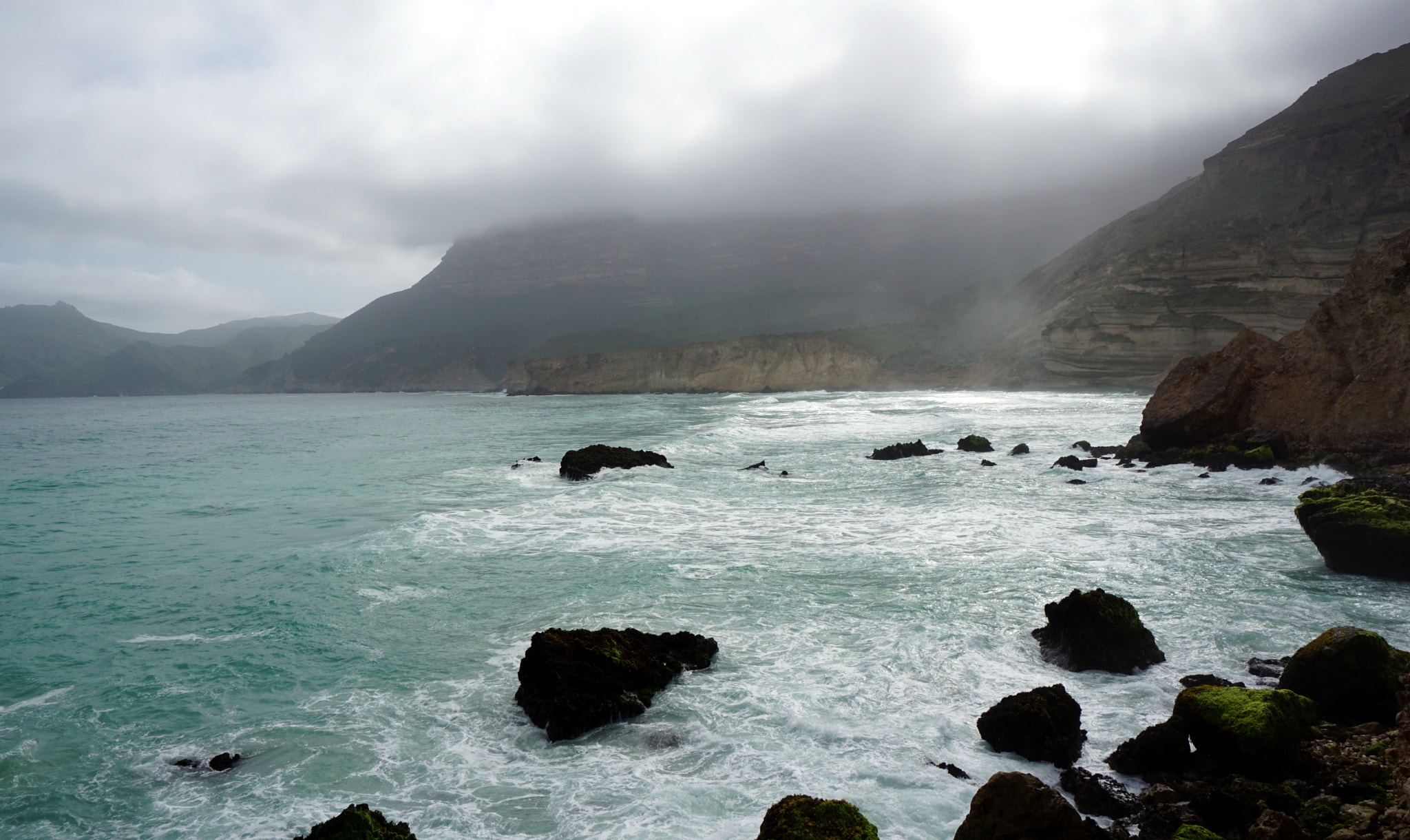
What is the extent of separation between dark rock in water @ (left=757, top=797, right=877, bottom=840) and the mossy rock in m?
2.88

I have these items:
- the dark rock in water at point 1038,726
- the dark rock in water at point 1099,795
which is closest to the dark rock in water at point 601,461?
the dark rock in water at point 1038,726

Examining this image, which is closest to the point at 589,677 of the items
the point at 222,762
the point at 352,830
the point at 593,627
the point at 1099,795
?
the point at 593,627

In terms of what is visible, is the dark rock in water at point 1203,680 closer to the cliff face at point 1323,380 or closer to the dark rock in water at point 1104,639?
the dark rock in water at point 1104,639

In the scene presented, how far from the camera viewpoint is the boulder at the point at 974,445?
981 inches

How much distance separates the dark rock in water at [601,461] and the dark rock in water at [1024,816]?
17.5m

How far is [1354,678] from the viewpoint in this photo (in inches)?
218

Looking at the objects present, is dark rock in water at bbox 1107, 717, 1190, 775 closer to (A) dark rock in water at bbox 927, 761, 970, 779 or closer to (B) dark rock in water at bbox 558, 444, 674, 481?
(A) dark rock in water at bbox 927, 761, 970, 779

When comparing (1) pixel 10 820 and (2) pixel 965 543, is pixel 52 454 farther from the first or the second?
(2) pixel 965 543

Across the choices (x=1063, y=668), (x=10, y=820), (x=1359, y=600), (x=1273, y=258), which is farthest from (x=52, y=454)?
(x=1273, y=258)

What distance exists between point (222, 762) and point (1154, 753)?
705cm

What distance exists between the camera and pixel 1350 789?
14.6 ft

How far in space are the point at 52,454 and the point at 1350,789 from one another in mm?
46248

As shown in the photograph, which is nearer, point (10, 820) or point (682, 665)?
point (10, 820)

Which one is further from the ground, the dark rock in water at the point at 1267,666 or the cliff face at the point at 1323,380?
the cliff face at the point at 1323,380
